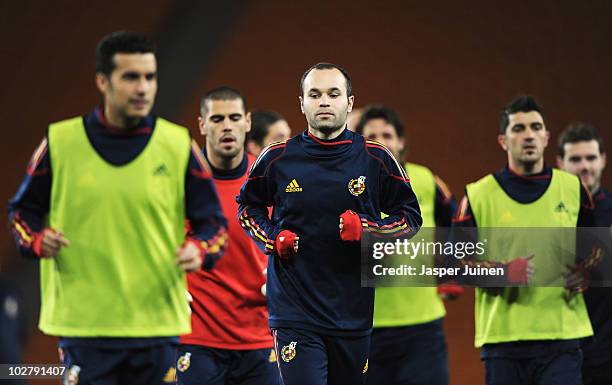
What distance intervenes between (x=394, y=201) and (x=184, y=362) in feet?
5.21

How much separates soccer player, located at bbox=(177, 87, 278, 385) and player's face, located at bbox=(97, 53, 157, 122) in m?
1.88

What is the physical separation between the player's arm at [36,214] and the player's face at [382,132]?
10.8 feet

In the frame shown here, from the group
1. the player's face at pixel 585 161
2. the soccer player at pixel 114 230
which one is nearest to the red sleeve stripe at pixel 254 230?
the soccer player at pixel 114 230

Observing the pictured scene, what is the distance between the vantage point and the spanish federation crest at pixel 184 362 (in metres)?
6.06

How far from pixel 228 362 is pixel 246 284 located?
1.52ft

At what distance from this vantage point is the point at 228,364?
6156 millimetres

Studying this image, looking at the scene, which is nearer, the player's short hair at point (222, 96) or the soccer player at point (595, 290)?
the player's short hair at point (222, 96)

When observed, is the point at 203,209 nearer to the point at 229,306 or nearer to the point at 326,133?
the point at 326,133

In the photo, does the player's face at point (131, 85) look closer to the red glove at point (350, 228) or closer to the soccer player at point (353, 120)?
the red glove at point (350, 228)

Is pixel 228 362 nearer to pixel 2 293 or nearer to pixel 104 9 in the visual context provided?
pixel 2 293

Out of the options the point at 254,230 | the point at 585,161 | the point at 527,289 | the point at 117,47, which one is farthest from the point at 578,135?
the point at 117,47

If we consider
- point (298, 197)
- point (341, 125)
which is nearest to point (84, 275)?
point (298, 197)

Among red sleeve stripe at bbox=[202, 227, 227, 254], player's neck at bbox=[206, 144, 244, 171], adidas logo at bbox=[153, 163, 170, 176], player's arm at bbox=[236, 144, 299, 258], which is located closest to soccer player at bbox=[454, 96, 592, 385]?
player's neck at bbox=[206, 144, 244, 171]

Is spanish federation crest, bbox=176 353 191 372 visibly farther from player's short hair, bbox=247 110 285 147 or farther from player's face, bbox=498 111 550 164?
player's face, bbox=498 111 550 164
